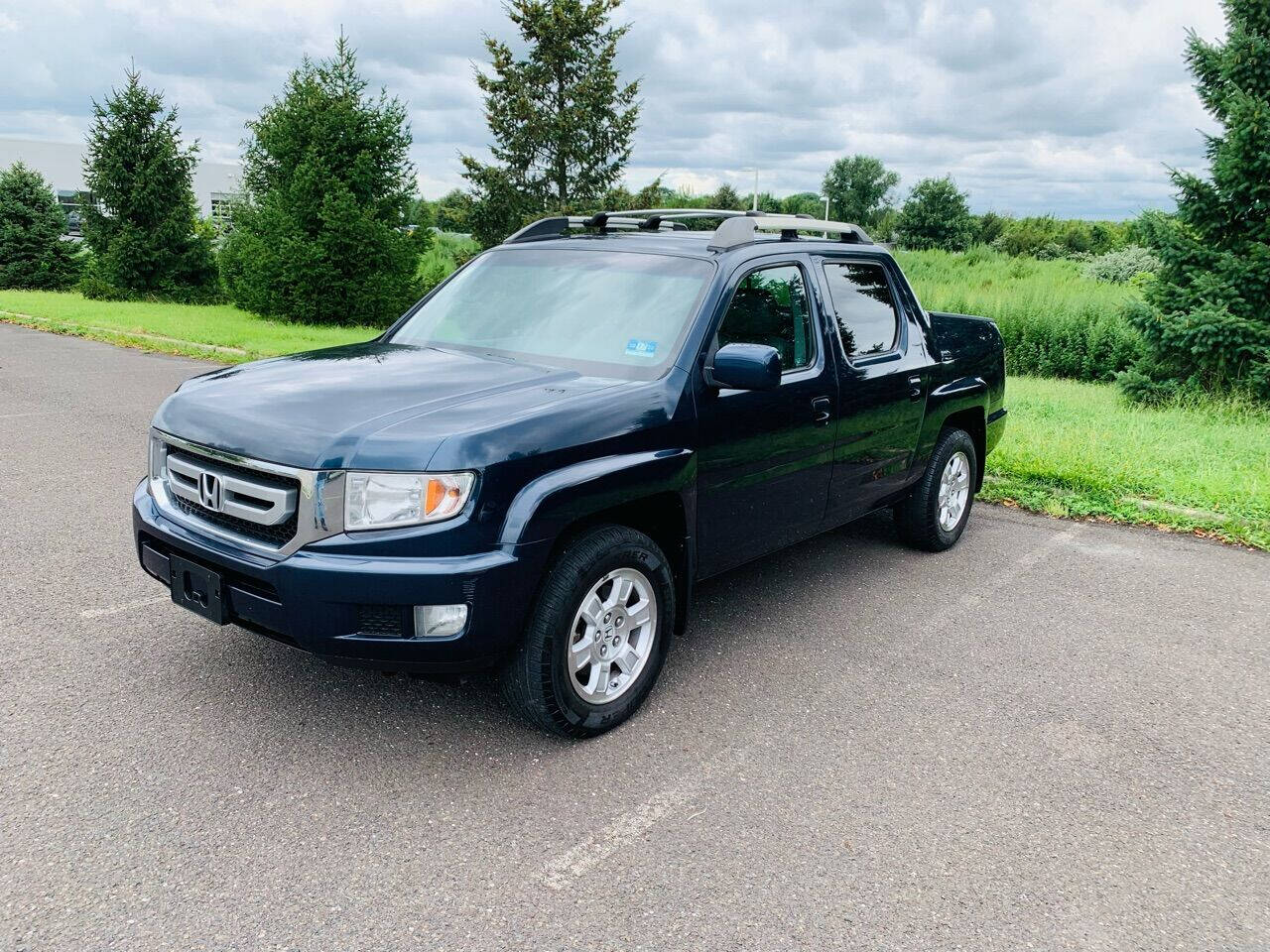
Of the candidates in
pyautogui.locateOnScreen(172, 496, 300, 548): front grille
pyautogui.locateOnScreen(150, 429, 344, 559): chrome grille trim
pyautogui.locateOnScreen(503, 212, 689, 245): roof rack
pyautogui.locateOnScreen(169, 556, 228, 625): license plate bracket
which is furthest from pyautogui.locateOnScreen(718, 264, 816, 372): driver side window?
pyautogui.locateOnScreen(169, 556, 228, 625): license plate bracket

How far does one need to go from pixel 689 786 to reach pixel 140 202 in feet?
88.8

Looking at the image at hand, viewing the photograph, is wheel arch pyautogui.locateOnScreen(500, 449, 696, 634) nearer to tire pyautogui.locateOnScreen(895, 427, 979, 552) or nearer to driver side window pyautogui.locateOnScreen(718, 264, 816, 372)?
driver side window pyautogui.locateOnScreen(718, 264, 816, 372)

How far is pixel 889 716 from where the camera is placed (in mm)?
3875

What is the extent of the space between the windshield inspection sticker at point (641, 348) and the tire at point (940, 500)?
7.99 ft

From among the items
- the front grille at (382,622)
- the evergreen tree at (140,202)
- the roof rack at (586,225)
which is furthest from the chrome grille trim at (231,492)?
the evergreen tree at (140,202)

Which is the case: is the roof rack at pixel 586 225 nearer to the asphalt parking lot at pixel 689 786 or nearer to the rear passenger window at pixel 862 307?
the rear passenger window at pixel 862 307

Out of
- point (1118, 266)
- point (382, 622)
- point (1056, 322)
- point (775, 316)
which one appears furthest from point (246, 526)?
point (1118, 266)

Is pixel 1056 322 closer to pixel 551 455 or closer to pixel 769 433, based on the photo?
pixel 769 433

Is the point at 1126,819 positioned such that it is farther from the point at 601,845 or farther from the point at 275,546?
the point at 275,546

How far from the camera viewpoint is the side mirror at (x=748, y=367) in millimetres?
3752

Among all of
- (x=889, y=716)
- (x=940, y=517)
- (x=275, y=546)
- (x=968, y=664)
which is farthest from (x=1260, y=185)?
(x=275, y=546)

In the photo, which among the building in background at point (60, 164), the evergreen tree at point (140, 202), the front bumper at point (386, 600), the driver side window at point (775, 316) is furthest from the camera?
the building in background at point (60, 164)

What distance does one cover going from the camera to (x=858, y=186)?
7850cm

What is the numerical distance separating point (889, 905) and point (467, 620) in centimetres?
149
